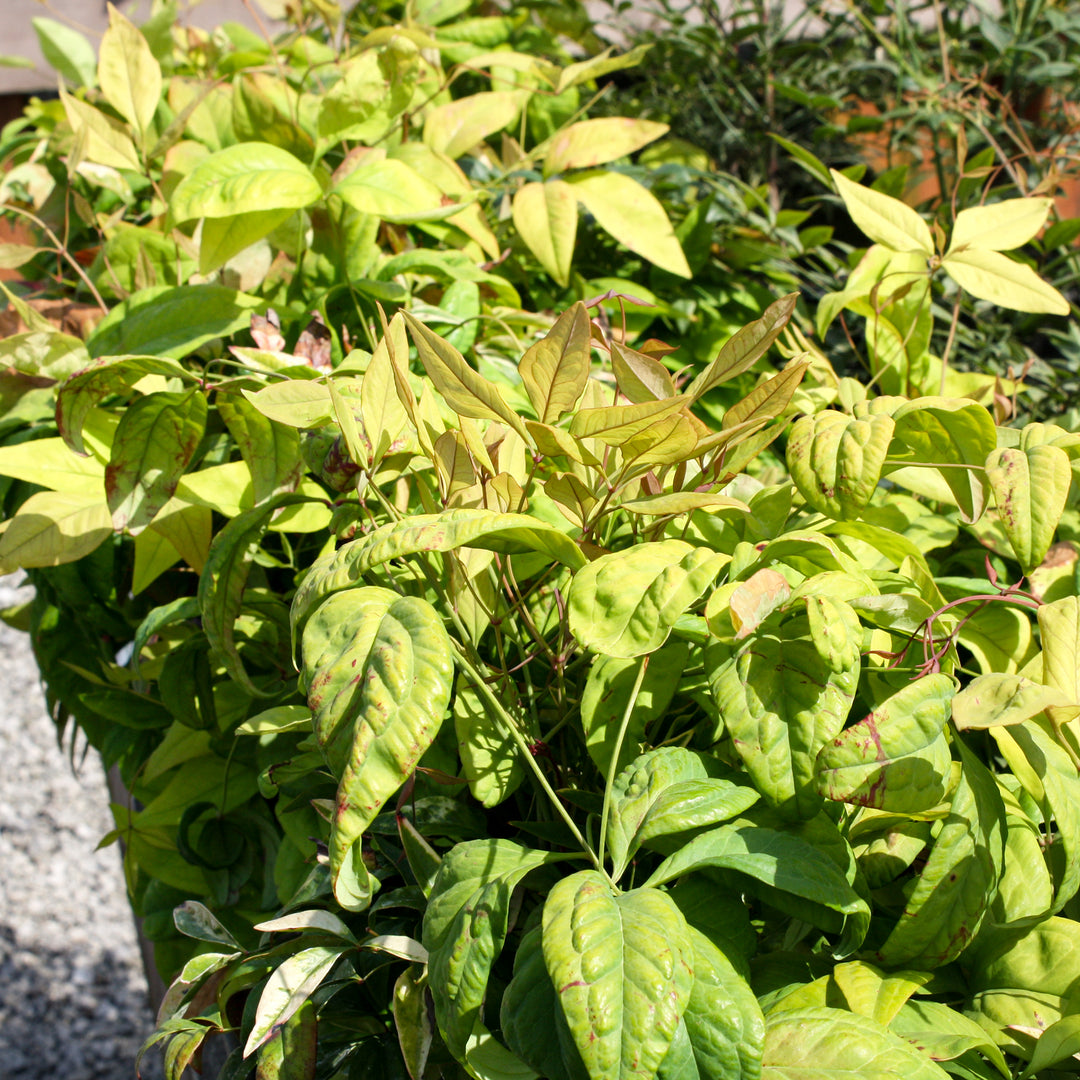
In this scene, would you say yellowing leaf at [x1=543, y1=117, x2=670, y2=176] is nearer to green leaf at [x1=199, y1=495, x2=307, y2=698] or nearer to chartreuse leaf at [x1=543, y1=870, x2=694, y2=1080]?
green leaf at [x1=199, y1=495, x2=307, y2=698]

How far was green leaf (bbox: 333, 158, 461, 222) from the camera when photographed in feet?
3.01

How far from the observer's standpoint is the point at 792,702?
0.51 m

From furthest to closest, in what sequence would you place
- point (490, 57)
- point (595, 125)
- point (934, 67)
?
point (934, 67) < point (490, 57) < point (595, 125)

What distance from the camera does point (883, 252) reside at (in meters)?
1.05

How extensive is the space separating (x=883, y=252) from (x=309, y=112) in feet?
2.56

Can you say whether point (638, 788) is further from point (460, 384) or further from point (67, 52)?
point (67, 52)

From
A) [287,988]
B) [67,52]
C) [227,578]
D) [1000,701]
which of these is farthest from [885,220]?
[67,52]

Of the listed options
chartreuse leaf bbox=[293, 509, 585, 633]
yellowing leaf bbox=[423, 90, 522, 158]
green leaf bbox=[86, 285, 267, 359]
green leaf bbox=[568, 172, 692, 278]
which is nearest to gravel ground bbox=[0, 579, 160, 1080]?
green leaf bbox=[86, 285, 267, 359]

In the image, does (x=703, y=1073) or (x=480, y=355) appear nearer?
(x=703, y=1073)

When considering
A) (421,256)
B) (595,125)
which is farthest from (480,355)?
(595,125)

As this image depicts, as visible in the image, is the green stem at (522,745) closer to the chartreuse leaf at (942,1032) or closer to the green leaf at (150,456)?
the chartreuse leaf at (942,1032)

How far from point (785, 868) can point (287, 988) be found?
32 centimetres

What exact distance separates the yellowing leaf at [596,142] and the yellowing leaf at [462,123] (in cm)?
13

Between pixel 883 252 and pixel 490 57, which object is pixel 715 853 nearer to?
pixel 883 252
